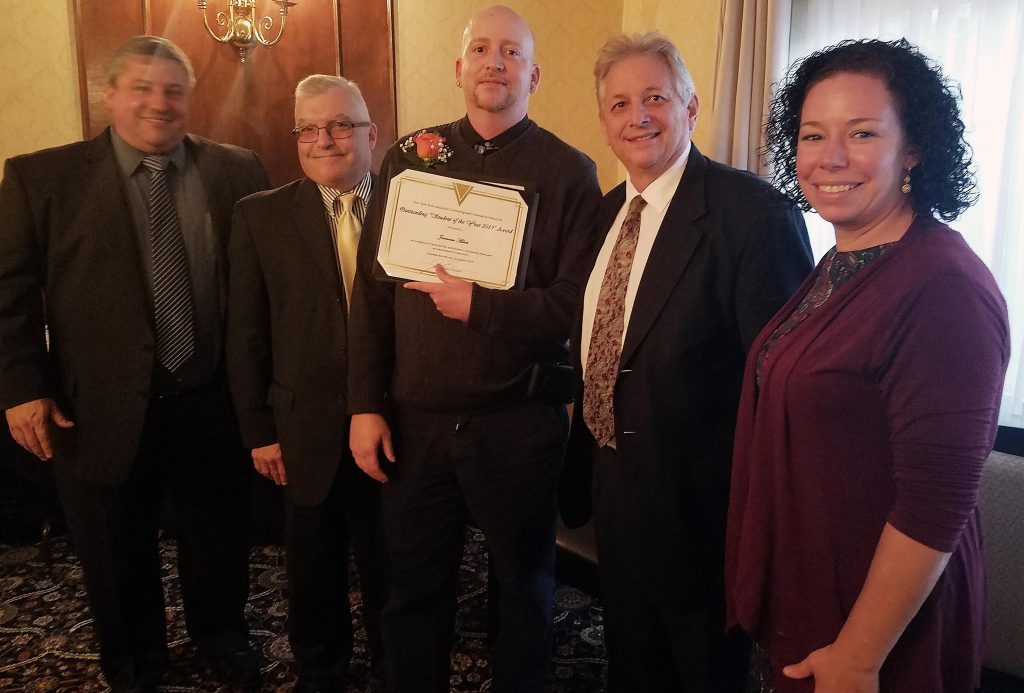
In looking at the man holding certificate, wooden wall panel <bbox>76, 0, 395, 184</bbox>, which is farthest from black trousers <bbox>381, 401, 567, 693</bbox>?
wooden wall panel <bbox>76, 0, 395, 184</bbox>

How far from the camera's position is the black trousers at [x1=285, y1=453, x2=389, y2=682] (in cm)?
200

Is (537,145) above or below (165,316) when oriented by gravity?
above

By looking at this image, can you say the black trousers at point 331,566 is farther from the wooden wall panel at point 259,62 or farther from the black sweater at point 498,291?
the wooden wall panel at point 259,62

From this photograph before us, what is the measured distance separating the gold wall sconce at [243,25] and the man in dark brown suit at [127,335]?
1.38 m

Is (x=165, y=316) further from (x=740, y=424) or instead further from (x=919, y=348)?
(x=919, y=348)

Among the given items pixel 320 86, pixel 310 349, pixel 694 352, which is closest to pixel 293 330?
pixel 310 349

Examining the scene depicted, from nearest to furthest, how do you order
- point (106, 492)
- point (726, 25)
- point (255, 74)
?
point (106, 492), point (726, 25), point (255, 74)

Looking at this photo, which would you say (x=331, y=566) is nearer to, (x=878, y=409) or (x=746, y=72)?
(x=878, y=409)

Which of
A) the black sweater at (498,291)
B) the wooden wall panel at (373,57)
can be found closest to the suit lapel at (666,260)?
the black sweater at (498,291)

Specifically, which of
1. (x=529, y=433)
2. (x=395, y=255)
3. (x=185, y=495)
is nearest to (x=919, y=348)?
(x=529, y=433)

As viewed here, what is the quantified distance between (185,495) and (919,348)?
6.41ft

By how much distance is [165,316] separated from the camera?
2004 millimetres

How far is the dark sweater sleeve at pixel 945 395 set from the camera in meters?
0.93

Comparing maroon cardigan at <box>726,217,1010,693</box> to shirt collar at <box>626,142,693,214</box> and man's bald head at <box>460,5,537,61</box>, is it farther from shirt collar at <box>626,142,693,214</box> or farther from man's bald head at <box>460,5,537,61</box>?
man's bald head at <box>460,5,537,61</box>
